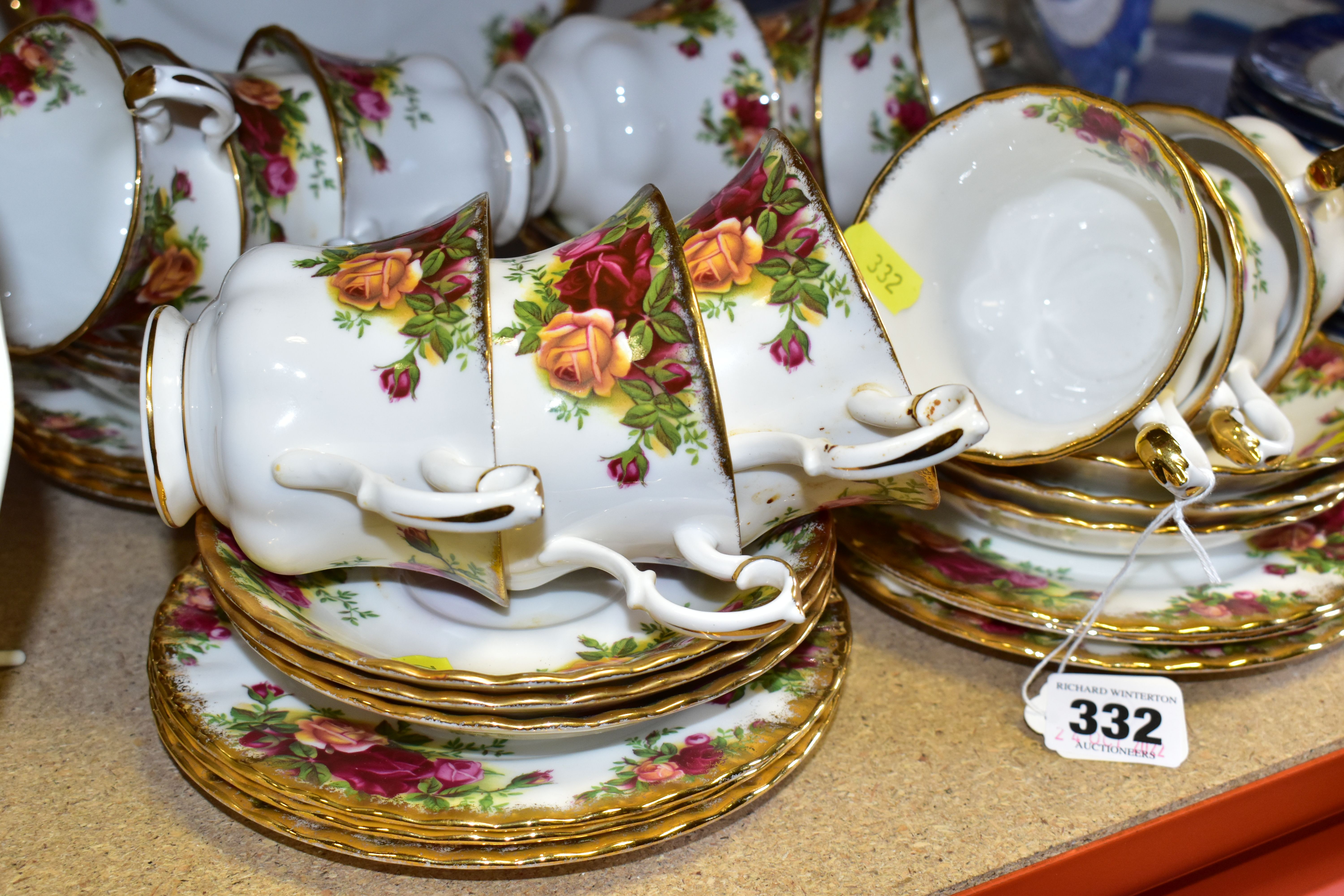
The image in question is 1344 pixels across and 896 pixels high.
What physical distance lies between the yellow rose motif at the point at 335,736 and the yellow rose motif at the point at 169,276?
13.9 inches

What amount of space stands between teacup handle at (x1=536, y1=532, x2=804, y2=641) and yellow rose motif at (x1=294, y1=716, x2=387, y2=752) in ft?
0.57

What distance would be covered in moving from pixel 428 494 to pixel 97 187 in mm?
548

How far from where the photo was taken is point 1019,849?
0.73 m

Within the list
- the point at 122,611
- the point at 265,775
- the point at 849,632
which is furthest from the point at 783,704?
the point at 122,611

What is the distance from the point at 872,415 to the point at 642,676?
0.20 m

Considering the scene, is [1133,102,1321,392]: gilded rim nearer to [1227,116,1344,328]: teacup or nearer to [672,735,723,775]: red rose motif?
[1227,116,1344,328]: teacup

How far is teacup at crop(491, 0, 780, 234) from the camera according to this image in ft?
3.35

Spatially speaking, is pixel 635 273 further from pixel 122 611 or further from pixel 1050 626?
pixel 122 611

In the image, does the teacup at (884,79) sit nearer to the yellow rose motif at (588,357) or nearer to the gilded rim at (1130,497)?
the gilded rim at (1130,497)

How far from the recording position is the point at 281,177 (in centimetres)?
88

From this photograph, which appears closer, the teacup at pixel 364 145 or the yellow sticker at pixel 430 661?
the yellow sticker at pixel 430 661

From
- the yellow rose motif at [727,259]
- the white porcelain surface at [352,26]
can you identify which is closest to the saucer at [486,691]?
the yellow rose motif at [727,259]

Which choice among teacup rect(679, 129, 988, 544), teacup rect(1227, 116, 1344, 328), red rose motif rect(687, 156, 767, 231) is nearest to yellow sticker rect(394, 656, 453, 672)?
teacup rect(679, 129, 988, 544)

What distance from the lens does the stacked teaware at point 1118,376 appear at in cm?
81
